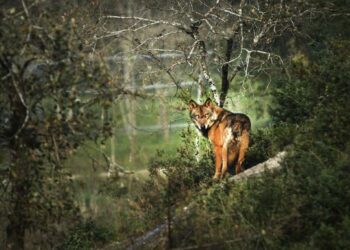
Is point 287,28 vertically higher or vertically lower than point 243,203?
higher

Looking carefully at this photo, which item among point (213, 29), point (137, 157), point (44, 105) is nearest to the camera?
point (44, 105)

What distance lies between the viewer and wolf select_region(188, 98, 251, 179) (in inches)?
553

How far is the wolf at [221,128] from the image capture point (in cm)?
1405

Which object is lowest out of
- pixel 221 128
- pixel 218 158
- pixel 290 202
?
pixel 290 202

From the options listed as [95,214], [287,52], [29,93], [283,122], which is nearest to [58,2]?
[29,93]

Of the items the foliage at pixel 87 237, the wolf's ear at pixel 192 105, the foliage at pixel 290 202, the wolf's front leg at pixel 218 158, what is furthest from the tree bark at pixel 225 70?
the foliage at pixel 87 237

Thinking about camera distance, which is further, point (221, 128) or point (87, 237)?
point (87, 237)

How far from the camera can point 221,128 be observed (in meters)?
14.1

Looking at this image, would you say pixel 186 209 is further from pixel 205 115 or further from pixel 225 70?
pixel 225 70

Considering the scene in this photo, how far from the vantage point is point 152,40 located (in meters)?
17.4

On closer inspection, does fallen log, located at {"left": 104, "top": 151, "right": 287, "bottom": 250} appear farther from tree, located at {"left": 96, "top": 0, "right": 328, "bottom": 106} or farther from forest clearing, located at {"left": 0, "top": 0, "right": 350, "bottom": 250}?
tree, located at {"left": 96, "top": 0, "right": 328, "bottom": 106}

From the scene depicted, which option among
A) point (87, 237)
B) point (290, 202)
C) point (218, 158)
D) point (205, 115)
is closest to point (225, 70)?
point (205, 115)

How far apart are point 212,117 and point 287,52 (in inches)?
430

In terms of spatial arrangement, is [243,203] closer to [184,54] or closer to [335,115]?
[335,115]
